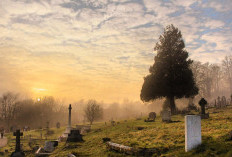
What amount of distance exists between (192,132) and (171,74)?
28651 mm

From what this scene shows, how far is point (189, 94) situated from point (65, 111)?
2899 inches

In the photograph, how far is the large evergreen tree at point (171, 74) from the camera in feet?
119

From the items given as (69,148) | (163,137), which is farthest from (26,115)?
(163,137)

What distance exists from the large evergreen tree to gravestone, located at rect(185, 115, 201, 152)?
89.9 feet

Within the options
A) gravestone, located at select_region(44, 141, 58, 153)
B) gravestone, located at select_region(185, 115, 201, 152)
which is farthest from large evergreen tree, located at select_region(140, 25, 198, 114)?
gravestone, located at select_region(185, 115, 201, 152)

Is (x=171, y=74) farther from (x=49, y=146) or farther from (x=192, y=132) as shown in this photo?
(x=192, y=132)

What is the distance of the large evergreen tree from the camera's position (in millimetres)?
36406

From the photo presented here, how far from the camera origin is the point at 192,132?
9.06 metres

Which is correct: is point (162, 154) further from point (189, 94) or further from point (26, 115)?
point (26, 115)

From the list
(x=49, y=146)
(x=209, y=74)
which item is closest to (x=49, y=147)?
(x=49, y=146)

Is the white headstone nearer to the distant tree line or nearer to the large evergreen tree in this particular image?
the large evergreen tree

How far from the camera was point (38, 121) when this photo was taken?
75500 mm

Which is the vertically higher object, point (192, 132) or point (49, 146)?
point (192, 132)

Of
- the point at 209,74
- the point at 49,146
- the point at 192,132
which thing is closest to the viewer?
the point at 192,132
